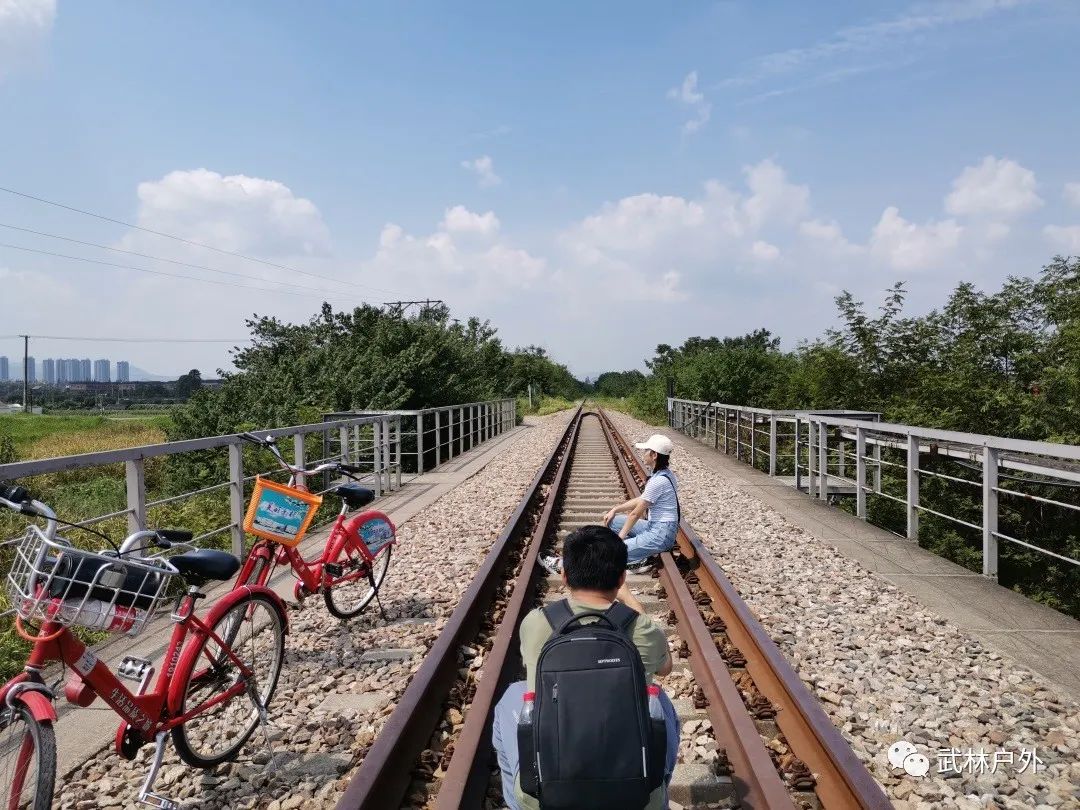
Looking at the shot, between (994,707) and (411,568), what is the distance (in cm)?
431

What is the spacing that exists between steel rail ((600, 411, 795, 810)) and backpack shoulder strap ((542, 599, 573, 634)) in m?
1.08

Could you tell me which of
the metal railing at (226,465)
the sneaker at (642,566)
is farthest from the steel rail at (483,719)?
the metal railing at (226,465)

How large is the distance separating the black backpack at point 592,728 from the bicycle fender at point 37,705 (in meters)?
1.51

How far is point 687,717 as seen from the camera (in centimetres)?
365

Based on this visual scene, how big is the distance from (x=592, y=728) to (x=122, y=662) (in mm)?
1812

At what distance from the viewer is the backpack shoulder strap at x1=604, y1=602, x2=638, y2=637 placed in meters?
2.30

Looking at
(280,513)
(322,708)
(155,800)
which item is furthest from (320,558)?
(155,800)

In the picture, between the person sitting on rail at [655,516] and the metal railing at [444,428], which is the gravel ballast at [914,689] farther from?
the metal railing at [444,428]

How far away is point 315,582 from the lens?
4746 millimetres

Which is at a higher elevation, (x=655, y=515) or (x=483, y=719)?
(x=655, y=515)

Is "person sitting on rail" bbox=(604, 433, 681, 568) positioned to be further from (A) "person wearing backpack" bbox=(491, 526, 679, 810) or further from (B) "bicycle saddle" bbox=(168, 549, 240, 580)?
(A) "person wearing backpack" bbox=(491, 526, 679, 810)

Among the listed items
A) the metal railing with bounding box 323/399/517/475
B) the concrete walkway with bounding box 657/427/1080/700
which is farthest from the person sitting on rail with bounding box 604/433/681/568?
the metal railing with bounding box 323/399/517/475

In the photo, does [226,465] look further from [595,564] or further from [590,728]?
[590,728]

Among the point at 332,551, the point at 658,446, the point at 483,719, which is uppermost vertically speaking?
the point at 658,446
